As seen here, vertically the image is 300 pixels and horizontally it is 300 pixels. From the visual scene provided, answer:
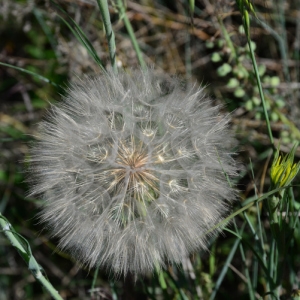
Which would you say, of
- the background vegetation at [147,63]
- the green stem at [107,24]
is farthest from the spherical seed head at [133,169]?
the background vegetation at [147,63]

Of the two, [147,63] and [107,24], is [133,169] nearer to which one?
[107,24]

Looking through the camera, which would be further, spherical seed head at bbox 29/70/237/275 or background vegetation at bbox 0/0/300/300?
background vegetation at bbox 0/0/300/300

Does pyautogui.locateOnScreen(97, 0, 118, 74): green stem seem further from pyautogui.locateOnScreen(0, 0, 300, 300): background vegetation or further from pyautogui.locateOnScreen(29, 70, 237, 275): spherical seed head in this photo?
pyautogui.locateOnScreen(0, 0, 300, 300): background vegetation

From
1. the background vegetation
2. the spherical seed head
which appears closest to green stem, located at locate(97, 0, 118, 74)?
the spherical seed head

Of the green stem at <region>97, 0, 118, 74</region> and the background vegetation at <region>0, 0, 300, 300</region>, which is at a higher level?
the green stem at <region>97, 0, 118, 74</region>

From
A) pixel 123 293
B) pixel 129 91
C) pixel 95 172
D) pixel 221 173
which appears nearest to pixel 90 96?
pixel 129 91

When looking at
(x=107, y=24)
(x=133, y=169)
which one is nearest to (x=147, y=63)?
(x=107, y=24)
